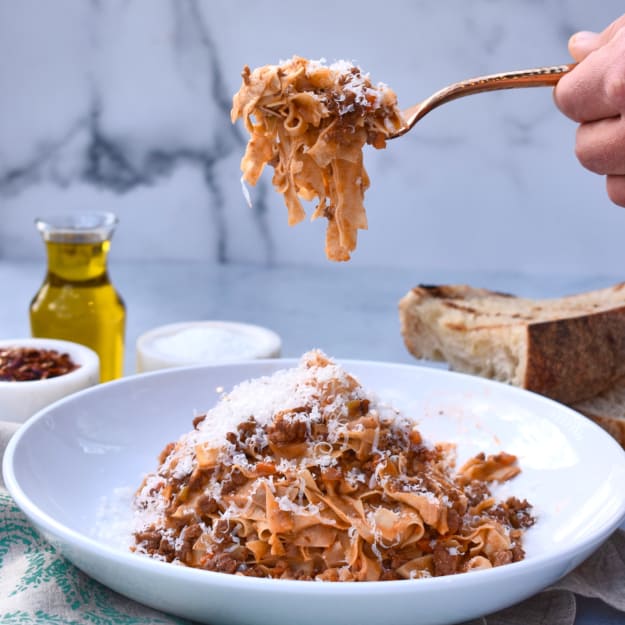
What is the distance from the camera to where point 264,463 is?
2.22m

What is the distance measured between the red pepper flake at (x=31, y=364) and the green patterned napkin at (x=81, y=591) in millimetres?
854

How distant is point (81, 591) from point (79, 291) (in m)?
1.80

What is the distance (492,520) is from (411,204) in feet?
13.5

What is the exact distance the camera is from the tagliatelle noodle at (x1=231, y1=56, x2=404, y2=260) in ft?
8.48

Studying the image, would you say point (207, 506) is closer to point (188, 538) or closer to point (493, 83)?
point (188, 538)

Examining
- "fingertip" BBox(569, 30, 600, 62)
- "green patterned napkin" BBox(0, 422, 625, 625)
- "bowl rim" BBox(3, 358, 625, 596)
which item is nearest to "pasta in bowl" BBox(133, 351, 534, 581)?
"green patterned napkin" BBox(0, 422, 625, 625)

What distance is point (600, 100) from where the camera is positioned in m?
2.63

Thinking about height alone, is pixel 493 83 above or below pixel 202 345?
above

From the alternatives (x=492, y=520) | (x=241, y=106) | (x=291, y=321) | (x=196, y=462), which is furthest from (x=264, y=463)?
(x=291, y=321)

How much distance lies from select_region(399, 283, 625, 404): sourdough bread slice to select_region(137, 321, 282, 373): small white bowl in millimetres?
738

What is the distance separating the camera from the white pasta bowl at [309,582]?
67.9 inches

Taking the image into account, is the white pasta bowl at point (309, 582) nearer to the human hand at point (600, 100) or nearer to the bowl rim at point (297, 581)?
the bowl rim at point (297, 581)

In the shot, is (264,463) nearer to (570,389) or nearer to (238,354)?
(238,354)

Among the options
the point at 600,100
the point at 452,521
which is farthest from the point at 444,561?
the point at 600,100
